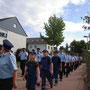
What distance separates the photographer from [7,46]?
339 centimetres

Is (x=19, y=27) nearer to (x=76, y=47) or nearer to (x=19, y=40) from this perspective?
(x=19, y=40)

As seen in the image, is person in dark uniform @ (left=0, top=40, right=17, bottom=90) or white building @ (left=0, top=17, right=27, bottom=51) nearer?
person in dark uniform @ (left=0, top=40, right=17, bottom=90)

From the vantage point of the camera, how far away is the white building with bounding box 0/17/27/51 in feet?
94.8

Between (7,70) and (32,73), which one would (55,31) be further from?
(7,70)

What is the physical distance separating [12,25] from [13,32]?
1620 millimetres

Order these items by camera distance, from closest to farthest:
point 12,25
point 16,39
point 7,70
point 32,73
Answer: point 7,70 → point 32,73 → point 12,25 → point 16,39

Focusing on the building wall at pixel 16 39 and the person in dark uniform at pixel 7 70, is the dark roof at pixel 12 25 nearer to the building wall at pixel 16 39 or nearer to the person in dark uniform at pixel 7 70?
the building wall at pixel 16 39

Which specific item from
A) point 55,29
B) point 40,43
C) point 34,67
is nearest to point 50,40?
point 55,29

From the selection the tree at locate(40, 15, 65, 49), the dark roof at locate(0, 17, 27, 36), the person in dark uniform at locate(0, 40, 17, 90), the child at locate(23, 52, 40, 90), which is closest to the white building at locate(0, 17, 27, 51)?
the dark roof at locate(0, 17, 27, 36)

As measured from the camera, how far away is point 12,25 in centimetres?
3247

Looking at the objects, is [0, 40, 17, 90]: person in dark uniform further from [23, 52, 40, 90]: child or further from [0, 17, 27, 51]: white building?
[0, 17, 27, 51]: white building

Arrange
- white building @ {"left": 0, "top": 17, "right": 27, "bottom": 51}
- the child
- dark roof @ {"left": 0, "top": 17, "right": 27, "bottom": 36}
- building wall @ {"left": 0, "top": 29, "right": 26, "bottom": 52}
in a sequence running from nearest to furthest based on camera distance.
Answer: the child
white building @ {"left": 0, "top": 17, "right": 27, "bottom": 51}
dark roof @ {"left": 0, "top": 17, "right": 27, "bottom": 36}
building wall @ {"left": 0, "top": 29, "right": 26, "bottom": 52}

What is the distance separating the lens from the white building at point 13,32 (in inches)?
1137

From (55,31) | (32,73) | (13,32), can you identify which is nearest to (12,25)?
(13,32)
